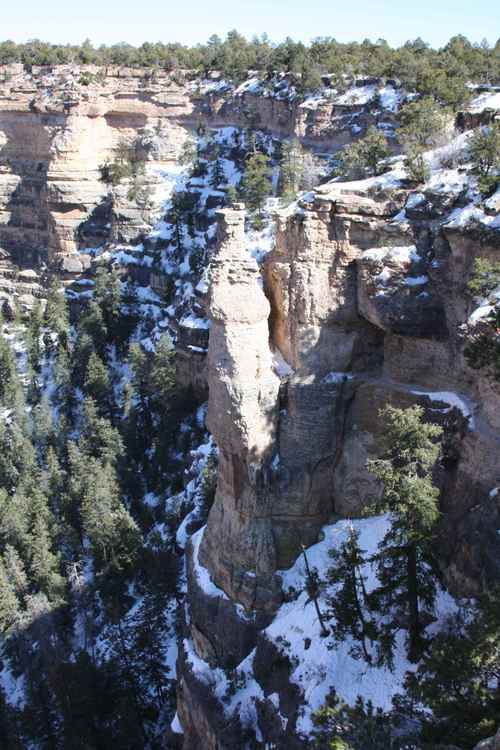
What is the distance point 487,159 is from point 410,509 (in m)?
12.3

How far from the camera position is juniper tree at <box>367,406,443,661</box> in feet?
58.6

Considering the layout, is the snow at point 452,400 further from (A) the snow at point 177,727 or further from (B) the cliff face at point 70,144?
(B) the cliff face at point 70,144

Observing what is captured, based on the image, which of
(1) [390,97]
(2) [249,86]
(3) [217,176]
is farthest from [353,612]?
(2) [249,86]

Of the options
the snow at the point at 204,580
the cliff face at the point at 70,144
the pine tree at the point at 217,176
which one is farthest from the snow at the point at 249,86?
the snow at the point at 204,580

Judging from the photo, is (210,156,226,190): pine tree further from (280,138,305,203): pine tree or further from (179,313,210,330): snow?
(179,313,210,330): snow

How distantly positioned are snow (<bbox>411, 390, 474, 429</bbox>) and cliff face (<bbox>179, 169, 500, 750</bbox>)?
0.18 ft

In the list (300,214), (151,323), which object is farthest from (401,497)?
(151,323)

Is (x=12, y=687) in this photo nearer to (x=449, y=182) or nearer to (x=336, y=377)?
(x=336, y=377)

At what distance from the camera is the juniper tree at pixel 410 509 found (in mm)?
17875

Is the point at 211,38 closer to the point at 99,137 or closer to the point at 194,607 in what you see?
the point at 99,137

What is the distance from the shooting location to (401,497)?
1794 cm

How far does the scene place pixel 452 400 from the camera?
22.3 meters

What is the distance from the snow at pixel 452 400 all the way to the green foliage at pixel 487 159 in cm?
669

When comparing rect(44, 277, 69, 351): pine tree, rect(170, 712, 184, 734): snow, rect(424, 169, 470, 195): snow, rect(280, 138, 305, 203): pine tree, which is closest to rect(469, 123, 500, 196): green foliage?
rect(424, 169, 470, 195): snow
